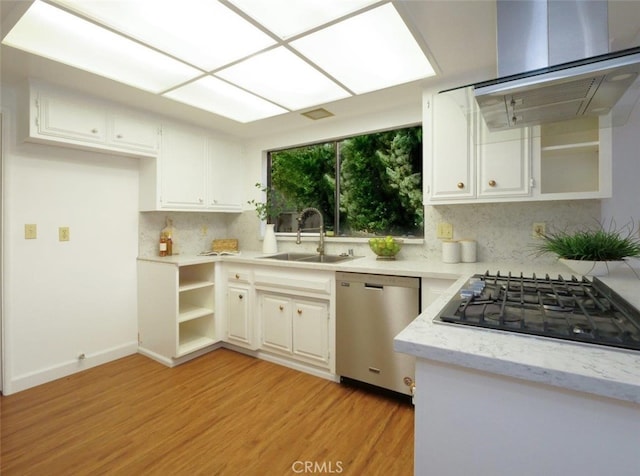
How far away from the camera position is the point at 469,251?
7.50 feet

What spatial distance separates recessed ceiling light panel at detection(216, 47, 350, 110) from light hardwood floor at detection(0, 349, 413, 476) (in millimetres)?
2182

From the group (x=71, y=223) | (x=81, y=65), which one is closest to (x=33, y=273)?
(x=71, y=223)

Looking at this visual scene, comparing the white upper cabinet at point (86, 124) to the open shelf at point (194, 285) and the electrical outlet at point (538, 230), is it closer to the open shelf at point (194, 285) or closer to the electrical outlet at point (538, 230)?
the open shelf at point (194, 285)

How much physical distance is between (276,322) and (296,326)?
21 cm

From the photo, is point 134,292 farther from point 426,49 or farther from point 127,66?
point 426,49

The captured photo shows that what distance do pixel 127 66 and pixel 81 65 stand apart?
25 cm

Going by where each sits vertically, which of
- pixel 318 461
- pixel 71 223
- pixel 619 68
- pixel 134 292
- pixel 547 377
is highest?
pixel 619 68

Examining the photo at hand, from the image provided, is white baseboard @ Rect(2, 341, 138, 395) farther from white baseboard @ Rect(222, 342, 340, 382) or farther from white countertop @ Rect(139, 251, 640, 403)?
white countertop @ Rect(139, 251, 640, 403)

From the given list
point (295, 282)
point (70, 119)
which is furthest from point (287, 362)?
point (70, 119)

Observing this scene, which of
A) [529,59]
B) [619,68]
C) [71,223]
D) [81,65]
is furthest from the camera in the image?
[71,223]

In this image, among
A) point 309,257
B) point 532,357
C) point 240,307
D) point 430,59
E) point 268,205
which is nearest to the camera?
point 532,357

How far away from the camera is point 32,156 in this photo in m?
2.35

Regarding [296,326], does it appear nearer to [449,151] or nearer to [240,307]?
[240,307]

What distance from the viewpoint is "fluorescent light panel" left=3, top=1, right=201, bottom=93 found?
5.31 feet
